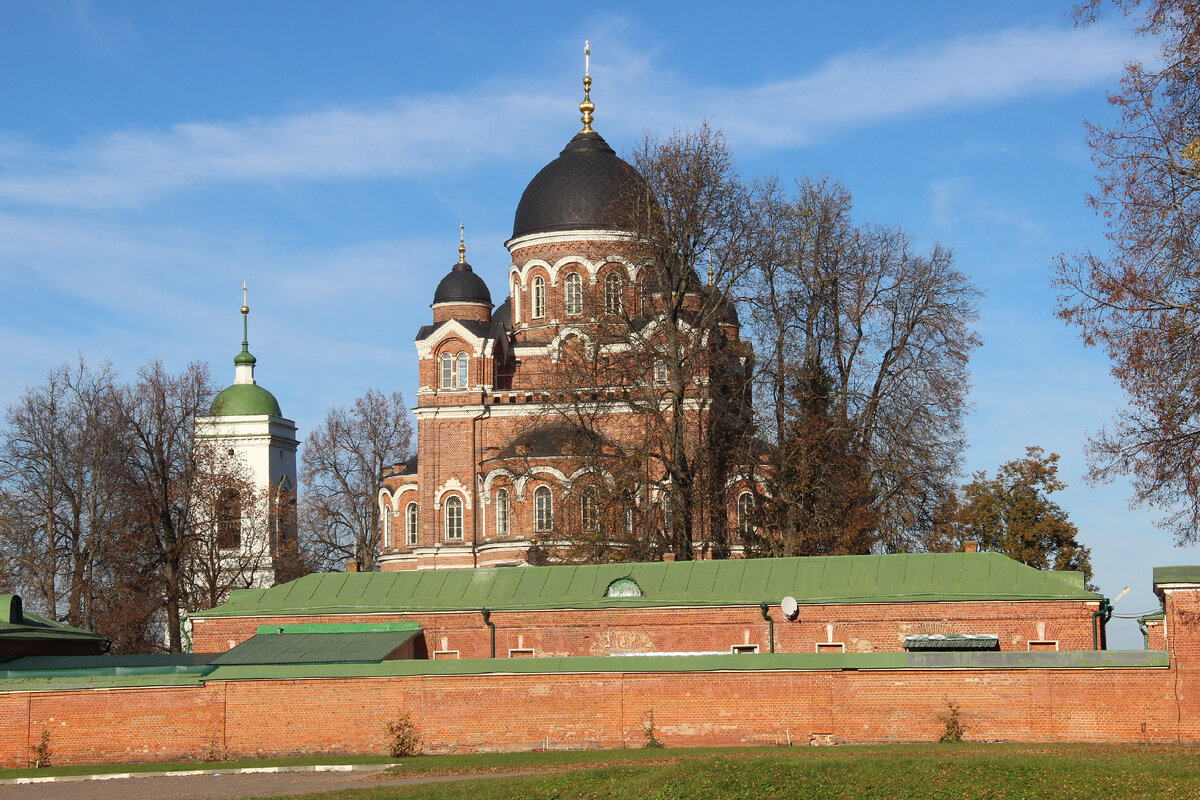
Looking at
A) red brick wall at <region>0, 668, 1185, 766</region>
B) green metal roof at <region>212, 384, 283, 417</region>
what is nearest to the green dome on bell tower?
green metal roof at <region>212, 384, 283, 417</region>

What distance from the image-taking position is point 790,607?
26531mm

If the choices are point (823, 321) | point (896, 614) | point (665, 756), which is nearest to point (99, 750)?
point (665, 756)

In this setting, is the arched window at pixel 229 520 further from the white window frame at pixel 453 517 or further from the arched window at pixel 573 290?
the arched window at pixel 573 290

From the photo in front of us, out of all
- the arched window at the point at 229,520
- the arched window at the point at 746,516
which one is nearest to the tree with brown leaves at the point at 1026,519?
the arched window at the point at 746,516

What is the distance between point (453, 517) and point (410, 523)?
8.32 feet

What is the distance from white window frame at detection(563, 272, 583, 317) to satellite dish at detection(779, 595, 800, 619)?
23.0m

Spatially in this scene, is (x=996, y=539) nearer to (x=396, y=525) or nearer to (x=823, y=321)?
(x=823, y=321)

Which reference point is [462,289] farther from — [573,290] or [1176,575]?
[1176,575]

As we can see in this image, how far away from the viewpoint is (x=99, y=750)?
23.9m

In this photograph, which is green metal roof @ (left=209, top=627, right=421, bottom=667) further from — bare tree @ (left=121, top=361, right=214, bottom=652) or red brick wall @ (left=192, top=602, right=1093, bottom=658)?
bare tree @ (left=121, top=361, right=214, bottom=652)

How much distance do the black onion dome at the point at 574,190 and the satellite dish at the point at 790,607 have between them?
2313 centimetres

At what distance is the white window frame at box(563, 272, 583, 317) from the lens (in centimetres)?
4856

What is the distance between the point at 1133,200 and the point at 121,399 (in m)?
36.8

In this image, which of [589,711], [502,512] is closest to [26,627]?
[589,711]
